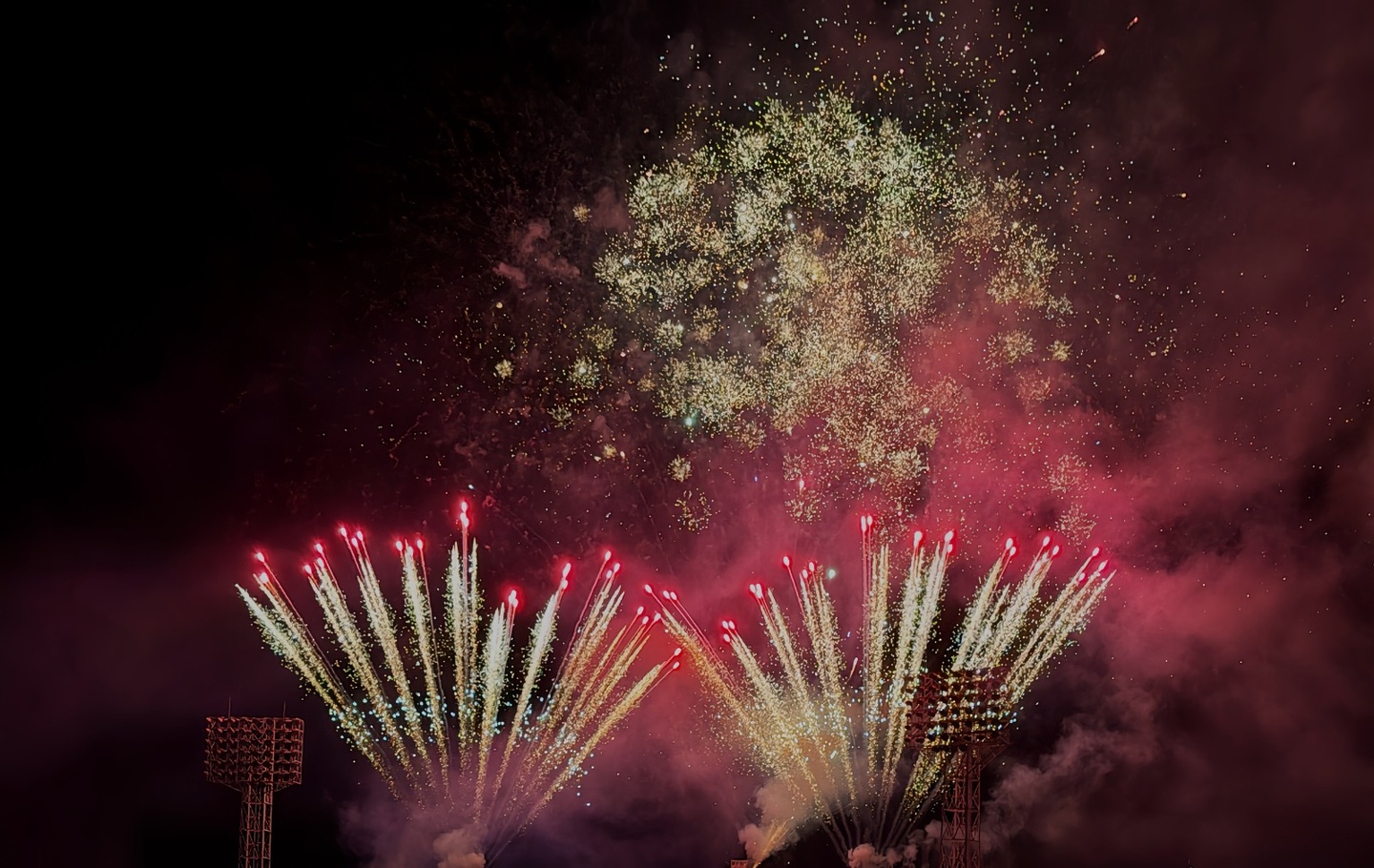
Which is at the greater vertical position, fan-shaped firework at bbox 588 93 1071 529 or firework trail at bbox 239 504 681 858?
fan-shaped firework at bbox 588 93 1071 529

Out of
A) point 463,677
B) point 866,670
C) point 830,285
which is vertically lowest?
point 866,670

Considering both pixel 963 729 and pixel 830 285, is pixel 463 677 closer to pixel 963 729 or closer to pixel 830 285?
pixel 963 729

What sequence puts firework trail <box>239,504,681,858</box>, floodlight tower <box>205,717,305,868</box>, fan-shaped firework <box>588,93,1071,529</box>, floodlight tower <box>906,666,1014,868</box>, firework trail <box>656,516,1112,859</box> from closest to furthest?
floodlight tower <box>906,666,1014,868</box> → fan-shaped firework <box>588,93,1071,529</box> → floodlight tower <box>205,717,305,868</box> → firework trail <box>656,516,1112,859</box> → firework trail <box>239,504,681,858</box>

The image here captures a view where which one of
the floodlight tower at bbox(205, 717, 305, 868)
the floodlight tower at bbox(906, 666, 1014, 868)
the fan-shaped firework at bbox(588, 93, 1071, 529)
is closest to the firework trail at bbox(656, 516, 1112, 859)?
the floodlight tower at bbox(906, 666, 1014, 868)

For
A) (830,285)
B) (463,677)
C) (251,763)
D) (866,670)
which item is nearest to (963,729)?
(866,670)

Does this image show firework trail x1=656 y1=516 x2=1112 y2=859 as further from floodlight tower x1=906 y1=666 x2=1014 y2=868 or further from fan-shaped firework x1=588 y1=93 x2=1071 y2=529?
fan-shaped firework x1=588 y1=93 x2=1071 y2=529
